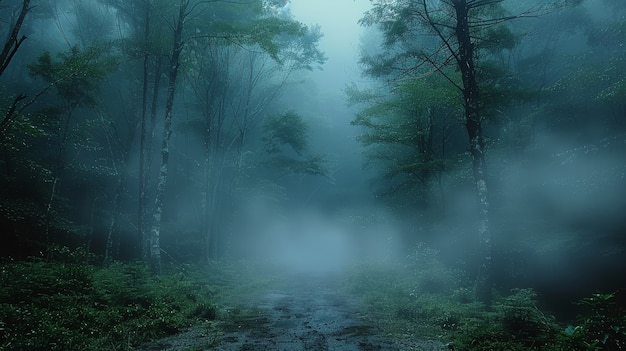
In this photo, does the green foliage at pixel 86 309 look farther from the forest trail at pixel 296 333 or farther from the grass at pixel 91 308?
the forest trail at pixel 296 333

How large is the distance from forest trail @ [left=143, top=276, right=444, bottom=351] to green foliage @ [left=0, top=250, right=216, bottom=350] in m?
0.84

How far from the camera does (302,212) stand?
52.8 metres

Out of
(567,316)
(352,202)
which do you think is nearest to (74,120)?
(567,316)

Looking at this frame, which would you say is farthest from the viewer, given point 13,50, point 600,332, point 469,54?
point 469,54

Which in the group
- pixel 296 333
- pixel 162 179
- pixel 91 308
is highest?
pixel 162 179

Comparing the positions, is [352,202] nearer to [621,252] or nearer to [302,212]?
[302,212]

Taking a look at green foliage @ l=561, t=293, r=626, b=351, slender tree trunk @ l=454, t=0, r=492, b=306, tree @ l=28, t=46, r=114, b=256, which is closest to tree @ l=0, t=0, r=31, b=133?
tree @ l=28, t=46, r=114, b=256

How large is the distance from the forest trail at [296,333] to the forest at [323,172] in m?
0.10

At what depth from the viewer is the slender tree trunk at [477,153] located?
976cm

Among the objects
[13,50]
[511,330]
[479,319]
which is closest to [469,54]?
[479,319]

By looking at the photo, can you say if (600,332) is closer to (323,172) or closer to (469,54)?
(469,54)

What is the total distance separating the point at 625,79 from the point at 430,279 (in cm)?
1054

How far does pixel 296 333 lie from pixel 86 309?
4.80m

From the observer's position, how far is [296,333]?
7.98 m
